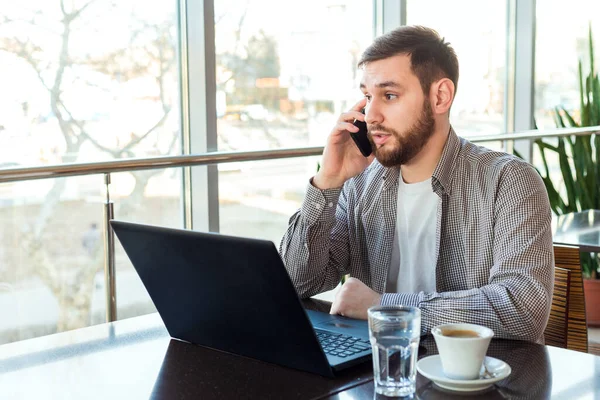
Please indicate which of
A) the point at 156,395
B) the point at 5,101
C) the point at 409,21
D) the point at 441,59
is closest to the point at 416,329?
the point at 156,395

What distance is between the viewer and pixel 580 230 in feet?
9.89

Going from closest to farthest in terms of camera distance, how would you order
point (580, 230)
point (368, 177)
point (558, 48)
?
point (368, 177) < point (580, 230) < point (558, 48)

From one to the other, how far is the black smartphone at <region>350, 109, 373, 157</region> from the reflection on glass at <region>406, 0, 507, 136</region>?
10.2ft

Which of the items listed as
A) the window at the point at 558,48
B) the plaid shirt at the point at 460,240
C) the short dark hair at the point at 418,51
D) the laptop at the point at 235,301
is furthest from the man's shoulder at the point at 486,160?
the window at the point at 558,48

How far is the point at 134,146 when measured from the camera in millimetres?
3576

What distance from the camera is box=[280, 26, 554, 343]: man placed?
1735mm

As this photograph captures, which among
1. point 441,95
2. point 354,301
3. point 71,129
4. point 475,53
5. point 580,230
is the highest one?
point 475,53

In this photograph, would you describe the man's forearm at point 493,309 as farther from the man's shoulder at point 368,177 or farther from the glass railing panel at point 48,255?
the glass railing panel at point 48,255

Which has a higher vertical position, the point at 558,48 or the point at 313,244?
the point at 558,48

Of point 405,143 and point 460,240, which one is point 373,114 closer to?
point 405,143

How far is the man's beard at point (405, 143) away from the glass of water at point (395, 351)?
2.39 ft

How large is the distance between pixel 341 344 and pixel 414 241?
1.89 feet

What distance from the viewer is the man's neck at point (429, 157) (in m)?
1.90

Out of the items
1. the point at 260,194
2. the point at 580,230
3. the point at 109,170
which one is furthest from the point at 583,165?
the point at 109,170
